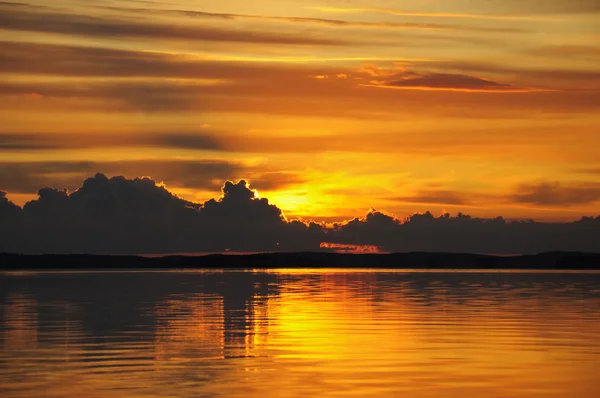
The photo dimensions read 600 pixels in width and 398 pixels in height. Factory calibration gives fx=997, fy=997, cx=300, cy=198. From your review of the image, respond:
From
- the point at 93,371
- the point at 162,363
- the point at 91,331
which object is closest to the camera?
the point at 93,371

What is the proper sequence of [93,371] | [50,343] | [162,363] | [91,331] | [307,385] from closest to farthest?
1. [307,385]
2. [93,371]
3. [162,363]
4. [50,343]
5. [91,331]

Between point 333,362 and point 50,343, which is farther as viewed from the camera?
point 50,343

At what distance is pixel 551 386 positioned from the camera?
94.1ft

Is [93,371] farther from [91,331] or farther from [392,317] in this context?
Result: [392,317]

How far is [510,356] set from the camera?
35.0 meters

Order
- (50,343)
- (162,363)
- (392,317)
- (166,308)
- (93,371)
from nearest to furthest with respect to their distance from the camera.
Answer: (93,371)
(162,363)
(50,343)
(392,317)
(166,308)

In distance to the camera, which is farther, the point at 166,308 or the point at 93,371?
the point at 166,308

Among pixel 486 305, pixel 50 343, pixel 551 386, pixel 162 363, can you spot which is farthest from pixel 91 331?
pixel 486 305

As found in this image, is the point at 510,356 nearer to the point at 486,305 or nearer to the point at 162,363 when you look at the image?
the point at 162,363

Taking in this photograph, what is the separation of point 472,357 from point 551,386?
6142 millimetres

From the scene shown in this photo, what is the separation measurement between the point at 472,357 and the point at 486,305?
30.6 meters

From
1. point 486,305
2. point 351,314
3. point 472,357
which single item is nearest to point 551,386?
point 472,357

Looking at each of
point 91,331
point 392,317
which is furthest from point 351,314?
point 91,331

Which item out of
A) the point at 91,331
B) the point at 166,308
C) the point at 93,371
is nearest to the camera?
the point at 93,371
